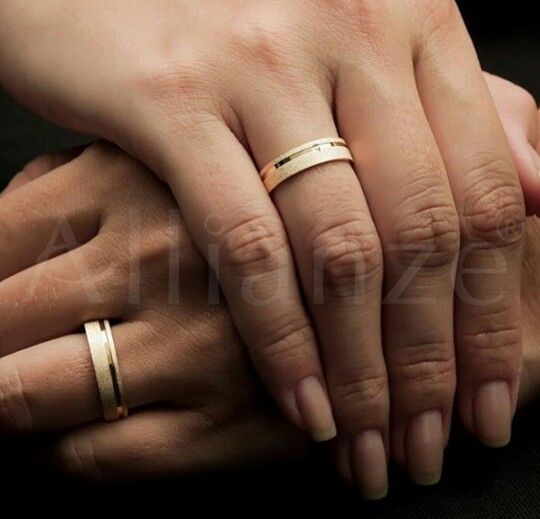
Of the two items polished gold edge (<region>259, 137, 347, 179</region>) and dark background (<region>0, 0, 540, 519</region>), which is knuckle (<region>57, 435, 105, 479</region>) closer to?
dark background (<region>0, 0, 540, 519</region>)

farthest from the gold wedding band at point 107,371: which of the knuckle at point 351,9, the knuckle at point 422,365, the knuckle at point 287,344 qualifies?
the knuckle at point 351,9

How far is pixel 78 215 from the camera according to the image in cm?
82

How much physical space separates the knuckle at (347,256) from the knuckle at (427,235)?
0.9 inches

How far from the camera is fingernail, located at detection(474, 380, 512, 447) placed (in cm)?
76

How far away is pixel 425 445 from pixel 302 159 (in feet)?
0.91

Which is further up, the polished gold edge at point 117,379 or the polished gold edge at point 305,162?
the polished gold edge at point 305,162

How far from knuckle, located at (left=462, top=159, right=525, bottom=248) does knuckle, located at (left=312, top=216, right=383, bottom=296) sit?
0.10m

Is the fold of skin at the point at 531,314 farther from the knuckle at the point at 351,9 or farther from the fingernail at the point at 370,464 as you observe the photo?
the knuckle at the point at 351,9

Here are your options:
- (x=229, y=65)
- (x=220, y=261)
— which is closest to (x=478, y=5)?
(x=229, y=65)

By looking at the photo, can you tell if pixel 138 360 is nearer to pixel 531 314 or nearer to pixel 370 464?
pixel 370 464

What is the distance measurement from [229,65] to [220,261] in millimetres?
187

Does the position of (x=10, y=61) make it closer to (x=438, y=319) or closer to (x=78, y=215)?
(x=78, y=215)

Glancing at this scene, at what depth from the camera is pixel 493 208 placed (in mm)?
744

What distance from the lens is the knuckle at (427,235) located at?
2.34 feet
